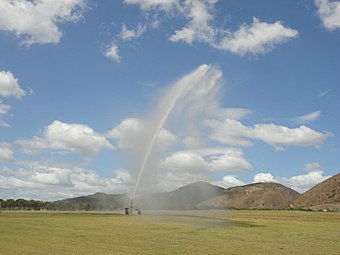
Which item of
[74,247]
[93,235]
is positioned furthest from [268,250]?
[93,235]

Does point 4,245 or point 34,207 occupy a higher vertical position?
point 34,207

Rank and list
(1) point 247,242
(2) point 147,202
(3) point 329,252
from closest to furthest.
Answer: (3) point 329,252 → (1) point 247,242 → (2) point 147,202

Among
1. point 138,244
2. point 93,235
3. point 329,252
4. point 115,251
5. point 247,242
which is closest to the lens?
point 115,251

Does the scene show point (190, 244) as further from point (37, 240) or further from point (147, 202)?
point (147, 202)

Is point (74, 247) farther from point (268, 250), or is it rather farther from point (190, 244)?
point (268, 250)

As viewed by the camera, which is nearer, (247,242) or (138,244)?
(138,244)

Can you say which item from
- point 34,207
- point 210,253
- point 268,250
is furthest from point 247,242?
point 34,207

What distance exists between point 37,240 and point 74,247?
202 inches

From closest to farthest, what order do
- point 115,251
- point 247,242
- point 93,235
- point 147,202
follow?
1. point 115,251
2. point 247,242
3. point 93,235
4. point 147,202

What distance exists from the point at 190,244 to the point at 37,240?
1134 cm

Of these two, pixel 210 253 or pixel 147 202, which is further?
pixel 147 202

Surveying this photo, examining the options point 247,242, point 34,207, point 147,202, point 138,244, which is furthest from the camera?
point 34,207

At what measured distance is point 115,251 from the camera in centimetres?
3088

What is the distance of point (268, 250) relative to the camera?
33969 millimetres
